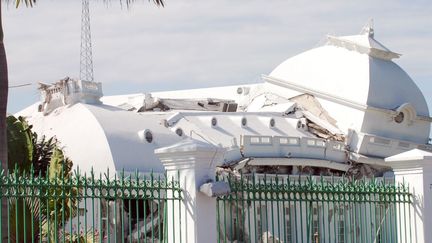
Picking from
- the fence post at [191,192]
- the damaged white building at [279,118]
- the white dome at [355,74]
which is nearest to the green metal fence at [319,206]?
the fence post at [191,192]

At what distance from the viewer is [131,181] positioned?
11.8m

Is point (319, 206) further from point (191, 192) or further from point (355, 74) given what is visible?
point (355, 74)

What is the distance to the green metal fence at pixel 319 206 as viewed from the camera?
13.0m

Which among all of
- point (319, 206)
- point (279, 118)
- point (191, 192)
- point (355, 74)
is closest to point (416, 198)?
point (319, 206)

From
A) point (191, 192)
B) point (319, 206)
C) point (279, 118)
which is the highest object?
point (279, 118)

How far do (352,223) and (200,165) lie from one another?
12.1 feet

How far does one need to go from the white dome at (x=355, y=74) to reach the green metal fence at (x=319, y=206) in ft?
104

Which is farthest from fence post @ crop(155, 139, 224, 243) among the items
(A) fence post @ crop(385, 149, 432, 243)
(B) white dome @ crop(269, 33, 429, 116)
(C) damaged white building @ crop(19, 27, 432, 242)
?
(B) white dome @ crop(269, 33, 429, 116)

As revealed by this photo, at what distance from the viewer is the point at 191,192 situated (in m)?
12.1

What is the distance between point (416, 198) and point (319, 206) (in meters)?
1.43

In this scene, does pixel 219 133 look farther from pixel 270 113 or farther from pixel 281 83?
pixel 281 83

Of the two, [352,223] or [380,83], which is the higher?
[380,83]

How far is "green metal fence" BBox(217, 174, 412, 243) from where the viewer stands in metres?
13.0

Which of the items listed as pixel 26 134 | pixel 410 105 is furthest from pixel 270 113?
pixel 26 134
